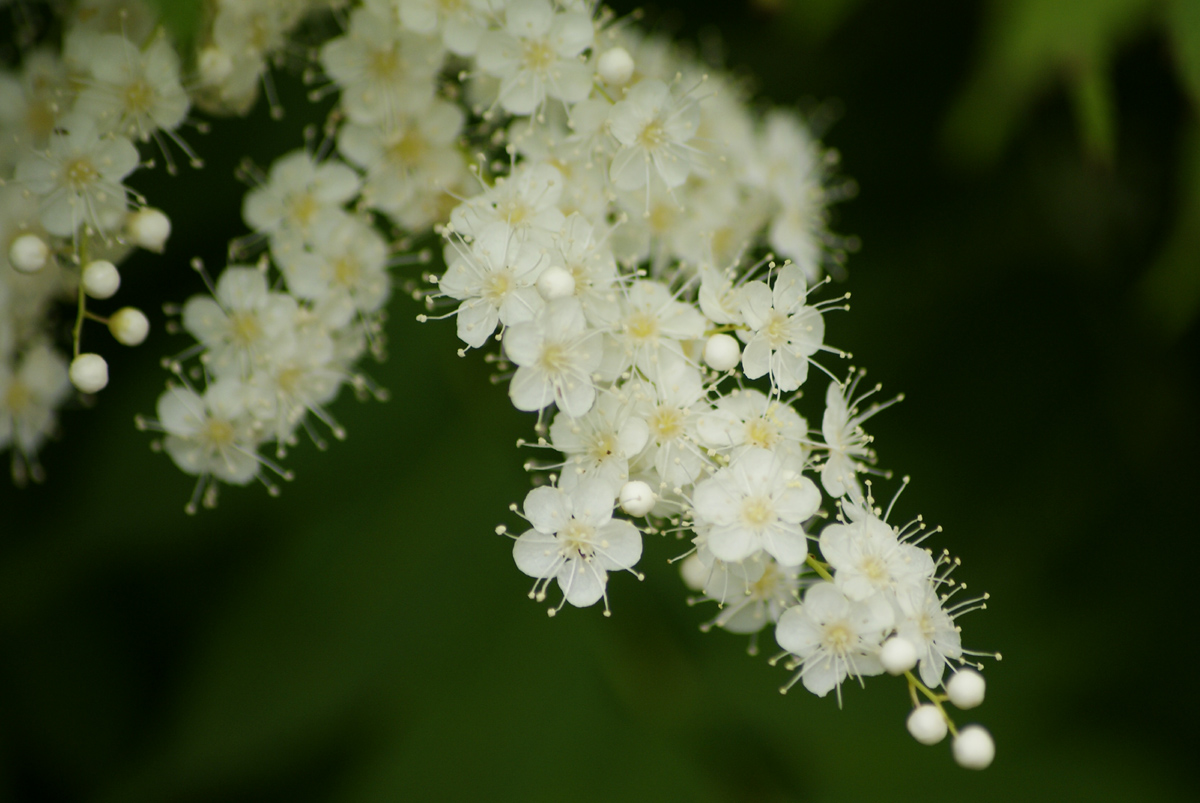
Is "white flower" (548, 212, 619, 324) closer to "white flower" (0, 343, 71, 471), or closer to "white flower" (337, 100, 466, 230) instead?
"white flower" (337, 100, 466, 230)

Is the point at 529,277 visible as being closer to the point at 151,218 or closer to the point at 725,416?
the point at 725,416

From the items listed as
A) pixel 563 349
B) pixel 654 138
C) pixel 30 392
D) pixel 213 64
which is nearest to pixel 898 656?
pixel 563 349

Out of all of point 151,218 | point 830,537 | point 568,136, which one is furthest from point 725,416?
point 151,218

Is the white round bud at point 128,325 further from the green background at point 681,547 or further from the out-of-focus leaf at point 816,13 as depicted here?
the out-of-focus leaf at point 816,13

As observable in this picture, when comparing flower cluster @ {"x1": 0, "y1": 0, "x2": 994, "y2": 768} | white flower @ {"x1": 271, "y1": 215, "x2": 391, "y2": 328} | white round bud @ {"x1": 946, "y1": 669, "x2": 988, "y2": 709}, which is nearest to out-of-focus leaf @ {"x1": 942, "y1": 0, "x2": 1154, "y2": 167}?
flower cluster @ {"x1": 0, "y1": 0, "x2": 994, "y2": 768}

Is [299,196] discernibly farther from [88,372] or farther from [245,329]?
[88,372]

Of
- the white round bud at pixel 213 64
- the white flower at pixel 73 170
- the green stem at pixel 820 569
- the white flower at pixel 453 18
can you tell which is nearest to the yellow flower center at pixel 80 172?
the white flower at pixel 73 170
